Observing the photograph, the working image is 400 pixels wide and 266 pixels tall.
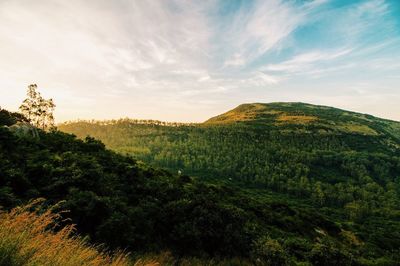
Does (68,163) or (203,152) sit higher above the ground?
(68,163)

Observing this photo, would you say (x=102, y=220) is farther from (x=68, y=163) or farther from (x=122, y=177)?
(x=122, y=177)

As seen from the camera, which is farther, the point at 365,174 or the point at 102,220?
the point at 365,174

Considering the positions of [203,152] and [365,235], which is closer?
[365,235]

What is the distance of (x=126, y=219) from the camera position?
53.2ft

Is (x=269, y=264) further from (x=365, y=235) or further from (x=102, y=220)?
(x=365, y=235)

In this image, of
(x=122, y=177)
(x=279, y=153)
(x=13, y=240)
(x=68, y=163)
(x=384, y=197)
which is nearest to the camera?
(x=13, y=240)

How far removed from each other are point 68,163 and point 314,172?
169m

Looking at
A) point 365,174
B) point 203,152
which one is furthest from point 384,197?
point 203,152

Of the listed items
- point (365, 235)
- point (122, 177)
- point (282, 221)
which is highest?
point (122, 177)

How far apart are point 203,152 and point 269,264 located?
587 feet

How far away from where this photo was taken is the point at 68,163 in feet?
80.2

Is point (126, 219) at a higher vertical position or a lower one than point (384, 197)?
higher

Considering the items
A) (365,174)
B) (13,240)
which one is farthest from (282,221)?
(365,174)

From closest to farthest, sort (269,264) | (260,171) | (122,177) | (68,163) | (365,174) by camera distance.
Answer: (269,264), (68,163), (122,177), (260,171), (365,174)
